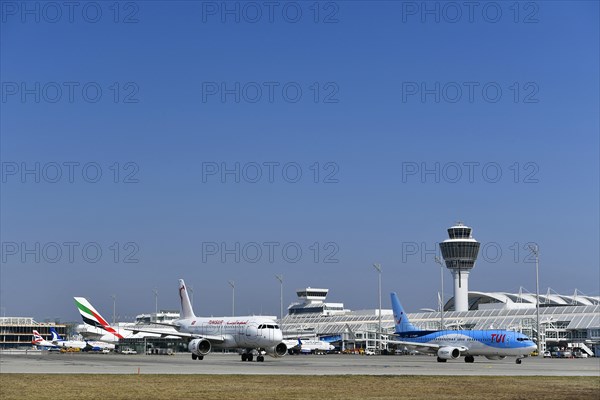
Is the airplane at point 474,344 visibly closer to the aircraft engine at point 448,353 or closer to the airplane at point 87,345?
the aircraft engine at point 448,353

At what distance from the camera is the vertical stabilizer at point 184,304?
352 feet

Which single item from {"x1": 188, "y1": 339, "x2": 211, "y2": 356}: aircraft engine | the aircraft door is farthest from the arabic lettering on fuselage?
{"x1": 188, "y1": 339, "x2": 211, "y2": 356}: aircraft engine

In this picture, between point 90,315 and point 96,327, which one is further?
point 96,327

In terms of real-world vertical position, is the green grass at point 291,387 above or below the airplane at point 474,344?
above

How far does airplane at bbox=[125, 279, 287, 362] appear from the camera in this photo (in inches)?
3337

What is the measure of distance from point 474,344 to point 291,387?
204 feet

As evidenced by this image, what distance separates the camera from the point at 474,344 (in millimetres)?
97688

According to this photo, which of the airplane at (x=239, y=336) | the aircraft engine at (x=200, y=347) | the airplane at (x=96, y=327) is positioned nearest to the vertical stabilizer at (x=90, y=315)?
the airplane at (x=96, y=327)

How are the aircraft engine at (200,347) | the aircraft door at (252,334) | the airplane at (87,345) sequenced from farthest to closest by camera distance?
1. the airplane at (87,345)
2. the aircraft engine at (200,347)
3. the aircraft door at (252,334)

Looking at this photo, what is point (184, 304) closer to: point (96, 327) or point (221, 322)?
point (221, 322)

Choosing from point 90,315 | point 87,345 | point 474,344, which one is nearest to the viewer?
point 474,344

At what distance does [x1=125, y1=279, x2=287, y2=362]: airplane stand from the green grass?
34.6 metres

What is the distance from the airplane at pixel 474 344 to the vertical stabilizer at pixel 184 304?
30.0m

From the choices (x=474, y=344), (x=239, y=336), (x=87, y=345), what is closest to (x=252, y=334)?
(x=239, y=336)
